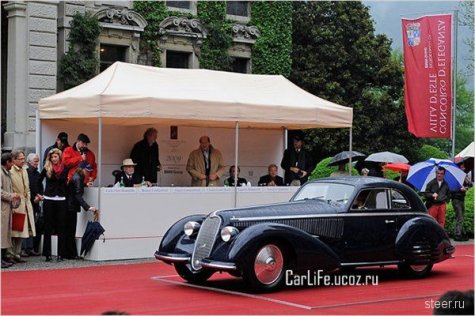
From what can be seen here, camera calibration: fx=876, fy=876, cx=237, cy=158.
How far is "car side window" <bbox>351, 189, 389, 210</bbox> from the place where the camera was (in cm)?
1316

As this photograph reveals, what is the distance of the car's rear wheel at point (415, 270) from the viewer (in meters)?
13.5

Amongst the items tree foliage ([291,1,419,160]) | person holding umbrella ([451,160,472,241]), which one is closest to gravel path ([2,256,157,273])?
person holding umbrella ([451,160,472,241])

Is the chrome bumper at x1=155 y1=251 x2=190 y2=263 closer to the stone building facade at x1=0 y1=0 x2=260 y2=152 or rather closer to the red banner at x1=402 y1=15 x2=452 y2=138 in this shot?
the red banner at x1=402 y1=15 x2=452 y2=138

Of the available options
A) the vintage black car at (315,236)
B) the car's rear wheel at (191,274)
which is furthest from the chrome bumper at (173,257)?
the car's rear wheel at (191,274)

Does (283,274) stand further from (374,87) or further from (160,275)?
(374,87)

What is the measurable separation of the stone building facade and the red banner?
8.91 m

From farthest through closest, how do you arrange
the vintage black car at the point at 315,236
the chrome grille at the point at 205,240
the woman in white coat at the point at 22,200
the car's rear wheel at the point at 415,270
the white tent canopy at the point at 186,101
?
the white tent canopy at the point at 186,101 < the woman in white coat at the point at 22,200 < the car's rear wheel at the point at 415,270 < the chrome grille at the point at 205,240 < the vintage black car at the point at 315,236

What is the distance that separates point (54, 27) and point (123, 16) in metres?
3.32

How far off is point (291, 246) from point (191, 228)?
5.15ft

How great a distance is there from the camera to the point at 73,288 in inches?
478

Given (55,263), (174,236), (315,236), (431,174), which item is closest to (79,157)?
(55,263)

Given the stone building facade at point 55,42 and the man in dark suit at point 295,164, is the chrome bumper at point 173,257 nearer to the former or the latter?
the man in dark suit at point 295,164

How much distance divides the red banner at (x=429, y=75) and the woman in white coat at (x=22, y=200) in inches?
469

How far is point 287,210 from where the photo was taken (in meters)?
12.5
